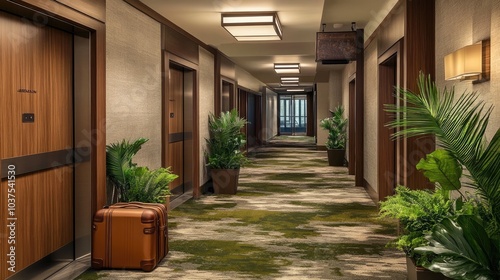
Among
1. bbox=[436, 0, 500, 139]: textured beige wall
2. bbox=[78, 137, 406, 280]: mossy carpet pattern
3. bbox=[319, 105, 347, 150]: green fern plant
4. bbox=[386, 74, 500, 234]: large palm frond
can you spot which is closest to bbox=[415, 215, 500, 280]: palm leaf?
bbox=[386, 74, 500, 234]: large palm frond

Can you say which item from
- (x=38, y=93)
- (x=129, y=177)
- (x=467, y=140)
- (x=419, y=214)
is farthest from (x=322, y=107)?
(x=467, y=140)

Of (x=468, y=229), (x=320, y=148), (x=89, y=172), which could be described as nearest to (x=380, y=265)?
(x=468, y=229)

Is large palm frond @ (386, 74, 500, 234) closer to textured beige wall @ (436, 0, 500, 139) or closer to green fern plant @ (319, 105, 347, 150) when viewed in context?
textured beige wall @ (436, 0, 500, 139)

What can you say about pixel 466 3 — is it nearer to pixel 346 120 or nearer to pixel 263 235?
pixel 263 235

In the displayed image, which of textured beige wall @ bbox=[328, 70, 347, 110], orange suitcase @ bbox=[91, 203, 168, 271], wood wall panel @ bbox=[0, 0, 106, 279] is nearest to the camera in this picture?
wood wall panel @ bbox=[0, 0, 106, 279]

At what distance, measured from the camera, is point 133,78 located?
4.48 metres

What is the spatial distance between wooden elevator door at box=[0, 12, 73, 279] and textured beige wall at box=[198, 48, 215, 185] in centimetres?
329

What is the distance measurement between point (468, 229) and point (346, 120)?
8.32 m

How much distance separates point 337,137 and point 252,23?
5.63m

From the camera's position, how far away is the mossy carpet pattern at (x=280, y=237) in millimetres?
3416

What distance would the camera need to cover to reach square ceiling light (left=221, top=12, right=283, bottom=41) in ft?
15.9

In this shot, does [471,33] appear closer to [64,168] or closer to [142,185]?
[142,185]

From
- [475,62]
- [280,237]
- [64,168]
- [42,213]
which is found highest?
[475,62]

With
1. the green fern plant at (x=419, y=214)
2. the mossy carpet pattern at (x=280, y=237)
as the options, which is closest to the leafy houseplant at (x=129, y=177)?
the mossy carpet pattern at (x=280, y=237)
